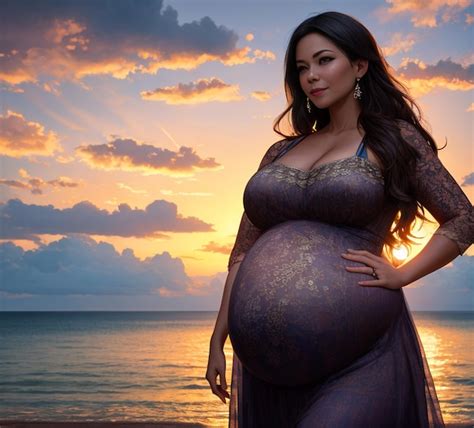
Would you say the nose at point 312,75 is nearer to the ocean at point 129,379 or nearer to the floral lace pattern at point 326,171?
the floral lace pattern at point 326,171

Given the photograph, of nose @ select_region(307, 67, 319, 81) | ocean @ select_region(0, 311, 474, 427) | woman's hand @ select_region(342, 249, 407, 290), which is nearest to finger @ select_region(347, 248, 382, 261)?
woman's hand @ select_region(342, 249, 407, 290)

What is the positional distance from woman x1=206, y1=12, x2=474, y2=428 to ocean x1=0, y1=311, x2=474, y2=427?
616 centimetres

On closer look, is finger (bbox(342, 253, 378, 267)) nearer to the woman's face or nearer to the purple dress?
the purple dress

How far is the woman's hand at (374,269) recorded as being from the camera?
2.59 m

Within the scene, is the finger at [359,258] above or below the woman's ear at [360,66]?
below

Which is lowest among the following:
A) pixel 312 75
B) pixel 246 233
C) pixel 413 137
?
pixel 246 233

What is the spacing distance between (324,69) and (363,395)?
1090 mm

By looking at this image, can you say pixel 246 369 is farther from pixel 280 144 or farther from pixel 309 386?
pixel 280 144

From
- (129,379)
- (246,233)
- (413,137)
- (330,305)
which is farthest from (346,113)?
(129,379)

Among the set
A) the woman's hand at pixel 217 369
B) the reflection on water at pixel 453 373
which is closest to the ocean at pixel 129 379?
the reflection on water at pixel 453 373

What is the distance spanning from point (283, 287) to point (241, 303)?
0.18 meters

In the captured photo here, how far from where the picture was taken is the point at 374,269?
2.61m

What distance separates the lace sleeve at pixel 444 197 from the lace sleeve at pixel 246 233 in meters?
0.57

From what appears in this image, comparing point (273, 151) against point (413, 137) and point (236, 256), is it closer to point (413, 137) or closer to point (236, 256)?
point (236, 256)
